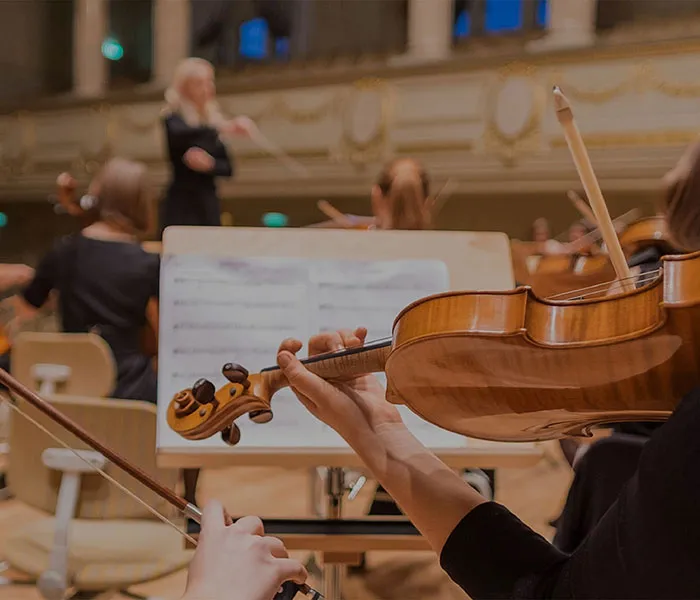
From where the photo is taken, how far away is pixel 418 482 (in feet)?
2.99

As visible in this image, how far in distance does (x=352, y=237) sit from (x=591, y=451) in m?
0.59

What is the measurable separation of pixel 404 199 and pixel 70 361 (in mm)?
1079

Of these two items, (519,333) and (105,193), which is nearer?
(519,333)

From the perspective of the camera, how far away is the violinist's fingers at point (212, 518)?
2.58ft

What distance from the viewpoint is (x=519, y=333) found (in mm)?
822

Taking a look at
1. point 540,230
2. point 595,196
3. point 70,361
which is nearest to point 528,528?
point 595,196

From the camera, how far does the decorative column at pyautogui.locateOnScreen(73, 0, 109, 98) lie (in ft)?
25.3

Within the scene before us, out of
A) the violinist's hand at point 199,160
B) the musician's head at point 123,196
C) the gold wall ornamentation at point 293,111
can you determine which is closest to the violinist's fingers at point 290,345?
the musician's head at point 123,196

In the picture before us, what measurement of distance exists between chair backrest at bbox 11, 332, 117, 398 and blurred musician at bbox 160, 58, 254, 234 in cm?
152

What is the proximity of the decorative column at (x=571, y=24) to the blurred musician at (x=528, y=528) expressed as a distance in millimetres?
4729

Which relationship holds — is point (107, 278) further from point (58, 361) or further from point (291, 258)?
point (291, 258)

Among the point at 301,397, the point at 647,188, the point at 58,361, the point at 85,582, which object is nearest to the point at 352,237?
the point at 301,397

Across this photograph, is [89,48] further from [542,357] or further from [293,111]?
[542,357]

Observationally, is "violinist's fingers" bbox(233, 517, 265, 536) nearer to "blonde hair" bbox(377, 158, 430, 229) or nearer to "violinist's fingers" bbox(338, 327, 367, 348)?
"violinist's fingers" bbox(338, 327, 367, 348)
